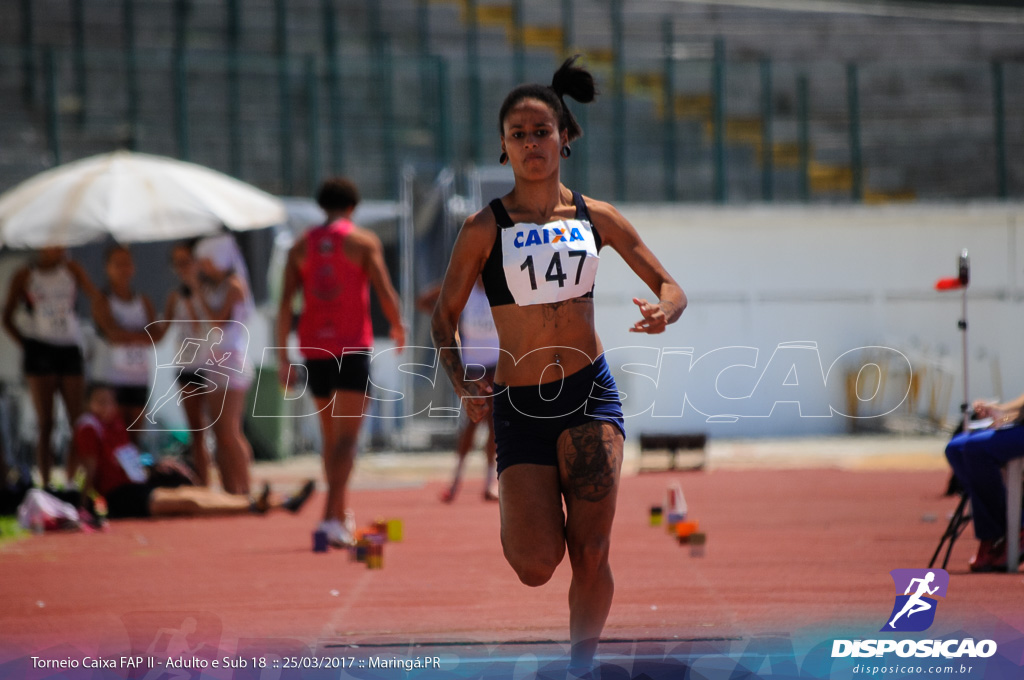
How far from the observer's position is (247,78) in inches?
749

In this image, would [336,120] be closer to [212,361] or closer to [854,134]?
[854,134]

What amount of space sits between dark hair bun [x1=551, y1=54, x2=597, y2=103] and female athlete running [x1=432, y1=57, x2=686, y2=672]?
0.33 feet

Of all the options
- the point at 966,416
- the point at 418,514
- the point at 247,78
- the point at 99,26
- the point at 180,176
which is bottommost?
the point at 418,514

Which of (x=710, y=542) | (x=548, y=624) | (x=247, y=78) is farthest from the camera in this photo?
(x=247, y=78)

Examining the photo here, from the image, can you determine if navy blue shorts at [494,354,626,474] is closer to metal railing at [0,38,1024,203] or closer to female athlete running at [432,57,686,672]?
female athlete running at [432,57,686,672]

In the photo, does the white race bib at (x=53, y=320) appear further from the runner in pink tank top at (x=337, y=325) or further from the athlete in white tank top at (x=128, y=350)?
the runner in pink tank top at (x=337, y=325)

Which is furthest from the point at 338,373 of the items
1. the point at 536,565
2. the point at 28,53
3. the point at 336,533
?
the point at 28,53

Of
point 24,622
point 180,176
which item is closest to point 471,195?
point 180,176

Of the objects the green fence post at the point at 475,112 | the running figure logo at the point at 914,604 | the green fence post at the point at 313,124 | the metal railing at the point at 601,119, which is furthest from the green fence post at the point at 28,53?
the running figure logo at the point at 914,604

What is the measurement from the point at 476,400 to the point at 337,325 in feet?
13.4

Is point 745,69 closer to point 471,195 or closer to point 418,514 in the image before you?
point 471,195

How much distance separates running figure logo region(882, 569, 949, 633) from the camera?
5.07m

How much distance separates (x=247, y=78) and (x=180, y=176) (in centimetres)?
808

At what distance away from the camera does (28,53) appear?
57.6 feet
